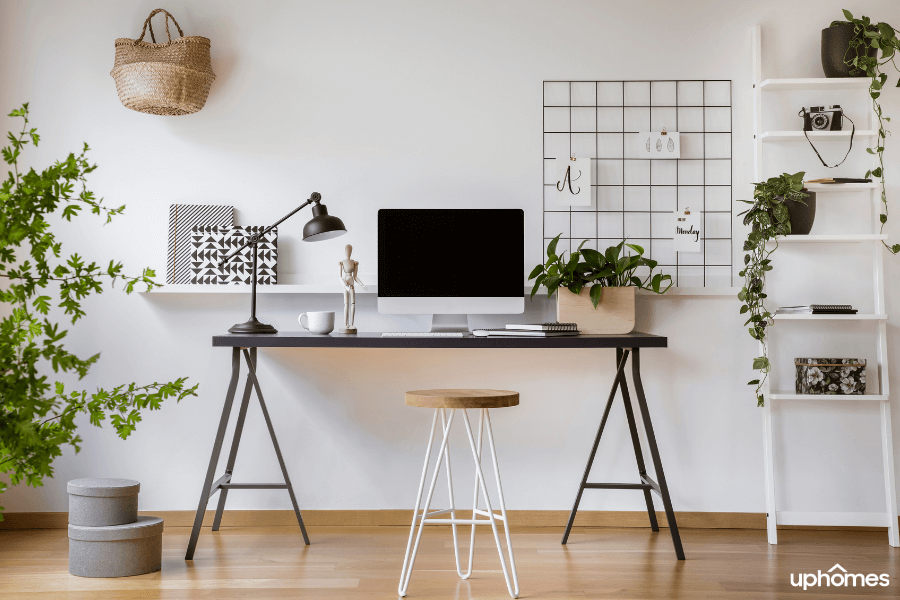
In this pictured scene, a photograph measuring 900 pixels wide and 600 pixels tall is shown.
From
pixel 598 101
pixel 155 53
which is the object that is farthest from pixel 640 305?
pixel 155 53

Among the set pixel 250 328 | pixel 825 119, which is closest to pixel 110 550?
pixel 250 328

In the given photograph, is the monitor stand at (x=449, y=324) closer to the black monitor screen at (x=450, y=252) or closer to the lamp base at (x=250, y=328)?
the black monitor screen at (x=450, y=252)

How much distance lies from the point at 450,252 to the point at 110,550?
5.27 ft

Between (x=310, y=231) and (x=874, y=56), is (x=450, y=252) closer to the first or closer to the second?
(x=310, y=231)

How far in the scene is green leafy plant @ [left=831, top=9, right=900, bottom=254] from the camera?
8.75 ft

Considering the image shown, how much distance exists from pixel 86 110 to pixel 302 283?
1204 mm

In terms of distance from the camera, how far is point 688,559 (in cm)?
253

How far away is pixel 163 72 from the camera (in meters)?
2.74

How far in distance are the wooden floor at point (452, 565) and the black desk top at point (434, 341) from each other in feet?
2.55

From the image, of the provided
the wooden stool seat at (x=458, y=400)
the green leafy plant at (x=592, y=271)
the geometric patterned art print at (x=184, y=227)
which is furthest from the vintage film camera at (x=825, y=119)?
the geometric patterned art print at (x=184, y=227)

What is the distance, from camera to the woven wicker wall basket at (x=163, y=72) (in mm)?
2754

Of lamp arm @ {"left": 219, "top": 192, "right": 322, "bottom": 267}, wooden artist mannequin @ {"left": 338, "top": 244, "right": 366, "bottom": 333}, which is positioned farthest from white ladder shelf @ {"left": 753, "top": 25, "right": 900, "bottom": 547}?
lamp arm @ {"left": 219, "top": 192, "right": 322, "bottom": 267}

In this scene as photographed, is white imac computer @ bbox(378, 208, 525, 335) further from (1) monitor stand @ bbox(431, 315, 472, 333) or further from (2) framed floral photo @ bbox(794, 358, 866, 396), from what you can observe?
(2) framed floral photo @ bbox(794, 358, 866, 396)

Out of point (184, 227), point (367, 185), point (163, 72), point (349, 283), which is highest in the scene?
point (163, 72)
